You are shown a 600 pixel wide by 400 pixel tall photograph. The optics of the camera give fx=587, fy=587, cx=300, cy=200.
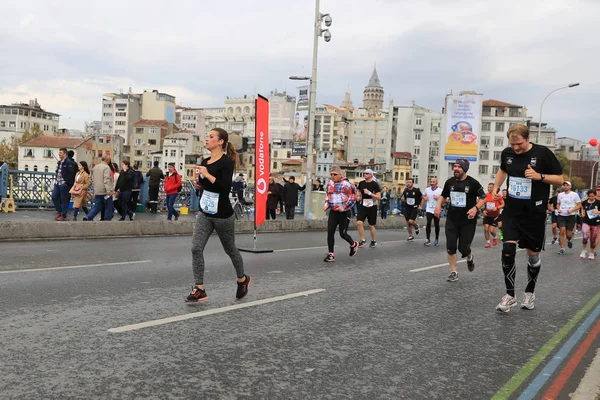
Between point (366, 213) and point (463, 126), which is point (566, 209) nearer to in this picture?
point (366, 213)

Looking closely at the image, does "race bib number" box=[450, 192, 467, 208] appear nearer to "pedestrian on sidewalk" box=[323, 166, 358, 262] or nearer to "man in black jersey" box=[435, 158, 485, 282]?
"man in black jersey" box=[435, 158, 485, 282]

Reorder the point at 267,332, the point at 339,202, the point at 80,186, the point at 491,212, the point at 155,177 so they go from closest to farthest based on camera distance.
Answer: the point at 267,332 < the point at 339,202 < the point at 80,186 < the point at 491,212 < the point at 155,177

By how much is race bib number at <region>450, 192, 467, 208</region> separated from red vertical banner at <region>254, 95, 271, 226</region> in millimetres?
4838

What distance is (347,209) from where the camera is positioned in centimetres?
1195

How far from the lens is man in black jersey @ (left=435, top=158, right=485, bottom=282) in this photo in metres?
9.38

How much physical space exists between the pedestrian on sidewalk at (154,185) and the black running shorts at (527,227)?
56.0 ft

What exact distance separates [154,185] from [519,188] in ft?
58.4

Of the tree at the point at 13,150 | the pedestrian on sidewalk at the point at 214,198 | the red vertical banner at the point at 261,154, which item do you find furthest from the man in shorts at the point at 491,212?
the tree at the point at 13,150

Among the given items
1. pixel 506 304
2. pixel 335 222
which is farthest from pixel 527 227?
pixel 335 222

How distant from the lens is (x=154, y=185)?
2272 cm

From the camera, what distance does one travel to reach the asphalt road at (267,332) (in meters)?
4.03

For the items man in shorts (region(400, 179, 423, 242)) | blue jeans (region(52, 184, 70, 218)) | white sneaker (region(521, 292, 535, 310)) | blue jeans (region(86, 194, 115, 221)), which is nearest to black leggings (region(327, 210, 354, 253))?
white sneaker (region(521, 292, 535, 310))

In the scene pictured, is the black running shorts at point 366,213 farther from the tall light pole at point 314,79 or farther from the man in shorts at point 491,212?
the tall light pole at point 314,79

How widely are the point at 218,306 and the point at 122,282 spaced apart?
6.50 feet
